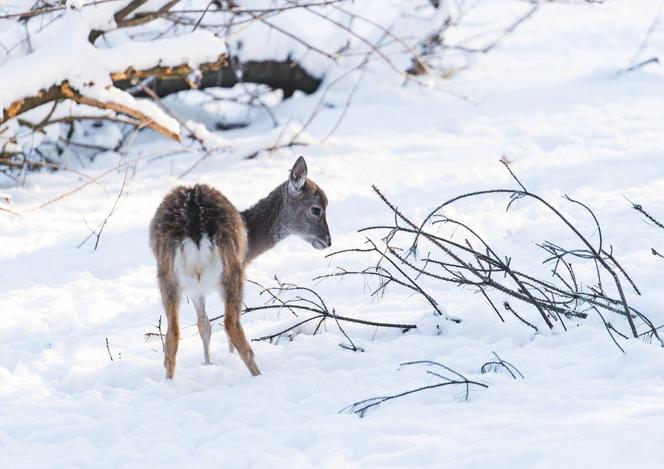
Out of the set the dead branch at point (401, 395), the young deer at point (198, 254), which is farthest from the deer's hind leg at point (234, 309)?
the dead branch at point (401, 395)

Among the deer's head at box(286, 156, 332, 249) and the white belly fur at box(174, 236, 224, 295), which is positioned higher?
the white belly fur at box(174, 236, 224, 295)

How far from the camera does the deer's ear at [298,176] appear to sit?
7.62m

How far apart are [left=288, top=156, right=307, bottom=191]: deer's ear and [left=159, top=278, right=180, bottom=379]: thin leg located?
2224mm

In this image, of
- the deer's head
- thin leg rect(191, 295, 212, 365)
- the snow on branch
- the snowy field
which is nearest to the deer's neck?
the deer's head

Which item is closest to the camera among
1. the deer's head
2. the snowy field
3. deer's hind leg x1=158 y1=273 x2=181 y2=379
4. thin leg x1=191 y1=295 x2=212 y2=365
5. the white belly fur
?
the snowy field

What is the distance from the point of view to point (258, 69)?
12914 millimetres

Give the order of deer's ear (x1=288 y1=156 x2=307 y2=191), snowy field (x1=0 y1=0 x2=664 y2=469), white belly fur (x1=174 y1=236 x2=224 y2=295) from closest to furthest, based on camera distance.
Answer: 1. snowy field (x1=0 y1=0 x2=664 y2=469)
2. white belly fur (x1=174 y1=236 x2=224 y2=295)
3. deer's ear (x1=288 y1=156 x2=307 y2=191)

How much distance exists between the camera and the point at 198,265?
5.54 m

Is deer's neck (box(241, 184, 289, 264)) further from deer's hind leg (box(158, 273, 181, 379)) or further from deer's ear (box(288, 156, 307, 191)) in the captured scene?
deer's hind leg (box(158, 273, 181, 379))

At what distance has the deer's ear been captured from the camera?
25.0 feet

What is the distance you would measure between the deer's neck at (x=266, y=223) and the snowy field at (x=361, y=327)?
1.45 feet

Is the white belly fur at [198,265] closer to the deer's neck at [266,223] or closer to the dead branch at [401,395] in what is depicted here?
the dead branch at [401,395]

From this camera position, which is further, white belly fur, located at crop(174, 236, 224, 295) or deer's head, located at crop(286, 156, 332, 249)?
deer's head, located at crop(286, 156, 332, 249)

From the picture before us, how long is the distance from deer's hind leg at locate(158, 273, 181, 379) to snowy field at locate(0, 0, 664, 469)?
0.48 ft
